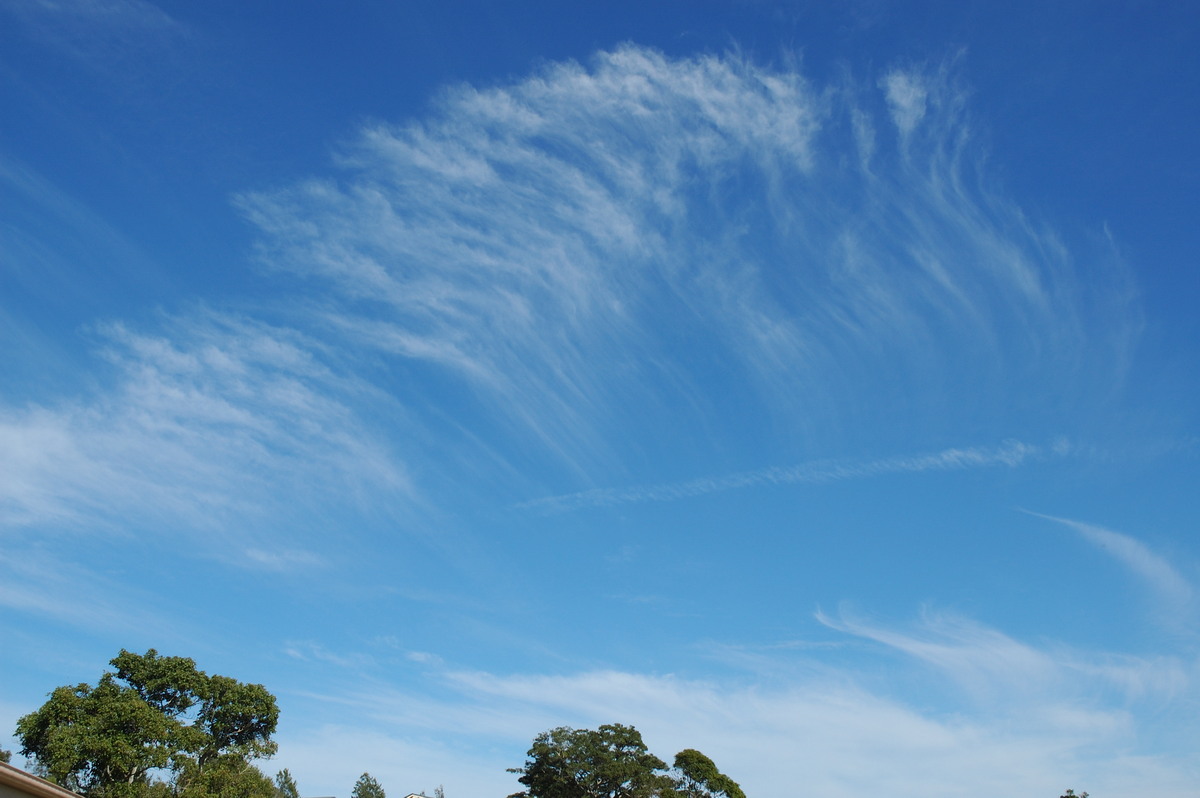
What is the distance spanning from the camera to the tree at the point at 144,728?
41.2 m

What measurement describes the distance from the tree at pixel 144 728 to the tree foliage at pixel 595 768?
2162cm

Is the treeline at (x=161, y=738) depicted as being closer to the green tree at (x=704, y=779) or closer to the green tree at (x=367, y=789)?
the green tree at (x=704, y=779)

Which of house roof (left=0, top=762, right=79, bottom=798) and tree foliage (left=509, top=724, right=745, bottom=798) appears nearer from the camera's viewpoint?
house roof (left=0, top=762, right=79, bottom=798)

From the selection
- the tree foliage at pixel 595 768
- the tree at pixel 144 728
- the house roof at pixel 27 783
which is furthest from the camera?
the tree foliage at pixel 595 768

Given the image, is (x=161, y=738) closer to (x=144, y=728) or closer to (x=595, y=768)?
(x=144, y=728)

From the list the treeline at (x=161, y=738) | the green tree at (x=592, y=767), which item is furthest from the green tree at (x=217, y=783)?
the green tree at (x=592, y=767)

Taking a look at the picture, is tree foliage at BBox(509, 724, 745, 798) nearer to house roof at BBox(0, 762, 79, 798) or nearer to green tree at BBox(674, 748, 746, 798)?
green tree at BBox(674, 748, 746, 798)

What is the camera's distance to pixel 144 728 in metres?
42.8

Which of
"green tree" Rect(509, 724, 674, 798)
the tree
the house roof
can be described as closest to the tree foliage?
"green tree" Rect(509, 724, 674, 798)

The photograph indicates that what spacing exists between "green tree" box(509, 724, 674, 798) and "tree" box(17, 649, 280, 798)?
71.0ft

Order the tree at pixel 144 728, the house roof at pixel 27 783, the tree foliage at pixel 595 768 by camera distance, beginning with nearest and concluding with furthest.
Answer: the house roof at pixel 27 783 < the tree at pixel 144 728 < the tree foliage at pixel 595 768

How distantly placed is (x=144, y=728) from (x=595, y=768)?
32.0 meters

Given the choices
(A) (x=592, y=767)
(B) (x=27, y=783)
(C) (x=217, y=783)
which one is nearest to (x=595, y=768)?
(A) (x=592, y=767)

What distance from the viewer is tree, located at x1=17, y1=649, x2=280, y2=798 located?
41188mm
